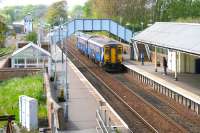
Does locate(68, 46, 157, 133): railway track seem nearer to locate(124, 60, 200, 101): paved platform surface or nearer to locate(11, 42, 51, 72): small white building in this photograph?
locate(124, 60, 200, 101): paved platform surface

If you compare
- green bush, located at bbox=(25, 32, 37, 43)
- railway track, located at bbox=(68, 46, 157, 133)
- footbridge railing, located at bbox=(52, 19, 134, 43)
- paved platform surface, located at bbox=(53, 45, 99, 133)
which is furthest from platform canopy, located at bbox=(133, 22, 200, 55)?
green bush, located at bbox=(25, 32, 37, 43)

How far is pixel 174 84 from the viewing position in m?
30.2

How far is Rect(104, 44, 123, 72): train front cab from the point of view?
42.4 m

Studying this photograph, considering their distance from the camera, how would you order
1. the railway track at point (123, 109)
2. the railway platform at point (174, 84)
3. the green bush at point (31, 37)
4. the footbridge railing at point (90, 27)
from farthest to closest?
the green bush at point (31, 37) → the footbridge railing at point (90, 27) → the railway platform at point (174, 84) → the railway track at point (123, 109)

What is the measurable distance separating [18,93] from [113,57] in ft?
40.9

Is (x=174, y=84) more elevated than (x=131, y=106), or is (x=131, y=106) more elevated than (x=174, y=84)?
(x=174, y=84)

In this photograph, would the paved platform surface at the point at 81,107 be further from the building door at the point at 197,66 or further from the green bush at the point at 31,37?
the green bush at the point at 31,37

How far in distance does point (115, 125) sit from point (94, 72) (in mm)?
23255

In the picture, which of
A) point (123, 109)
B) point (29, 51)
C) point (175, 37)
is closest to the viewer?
point (123, 109)

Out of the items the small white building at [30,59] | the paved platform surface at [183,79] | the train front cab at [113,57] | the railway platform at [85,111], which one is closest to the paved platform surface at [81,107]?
the railway platform at [85,111]

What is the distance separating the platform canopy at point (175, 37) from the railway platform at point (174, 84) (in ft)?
7.31

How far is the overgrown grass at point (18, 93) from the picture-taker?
1072 inches

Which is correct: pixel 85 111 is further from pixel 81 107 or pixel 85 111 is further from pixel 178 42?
pixel 178 42

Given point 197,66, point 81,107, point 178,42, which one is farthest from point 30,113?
point 197,66
